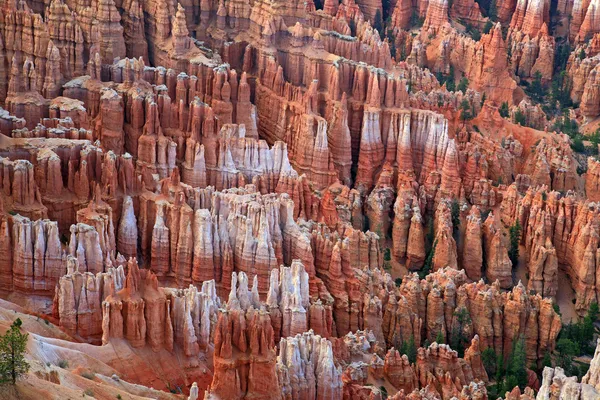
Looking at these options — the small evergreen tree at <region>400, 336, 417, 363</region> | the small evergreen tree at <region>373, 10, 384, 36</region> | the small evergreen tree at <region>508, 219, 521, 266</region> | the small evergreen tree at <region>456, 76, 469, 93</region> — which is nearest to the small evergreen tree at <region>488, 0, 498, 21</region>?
the small evergreen tree at <region>373, 10, 384, 36</region>

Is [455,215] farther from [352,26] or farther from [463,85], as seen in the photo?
[352,26]

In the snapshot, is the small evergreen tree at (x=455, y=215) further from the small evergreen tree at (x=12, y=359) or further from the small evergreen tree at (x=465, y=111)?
the small evergreen tree at (x=12, y=359)

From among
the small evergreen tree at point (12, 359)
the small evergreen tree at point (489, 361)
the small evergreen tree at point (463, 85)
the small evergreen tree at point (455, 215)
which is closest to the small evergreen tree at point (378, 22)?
the small evergreen tree at point (463, 85)

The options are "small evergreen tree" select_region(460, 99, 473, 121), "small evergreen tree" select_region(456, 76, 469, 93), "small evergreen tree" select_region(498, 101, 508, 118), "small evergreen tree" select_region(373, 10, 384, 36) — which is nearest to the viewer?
"small evergreen tree" select_region(460, 99, 473, 121)

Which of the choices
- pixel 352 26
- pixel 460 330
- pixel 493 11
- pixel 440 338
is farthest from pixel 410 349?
pixel 493 11

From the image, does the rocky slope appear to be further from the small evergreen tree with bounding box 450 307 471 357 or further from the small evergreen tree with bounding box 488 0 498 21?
the small evergreen tree with bounding box 488 0 498 21
